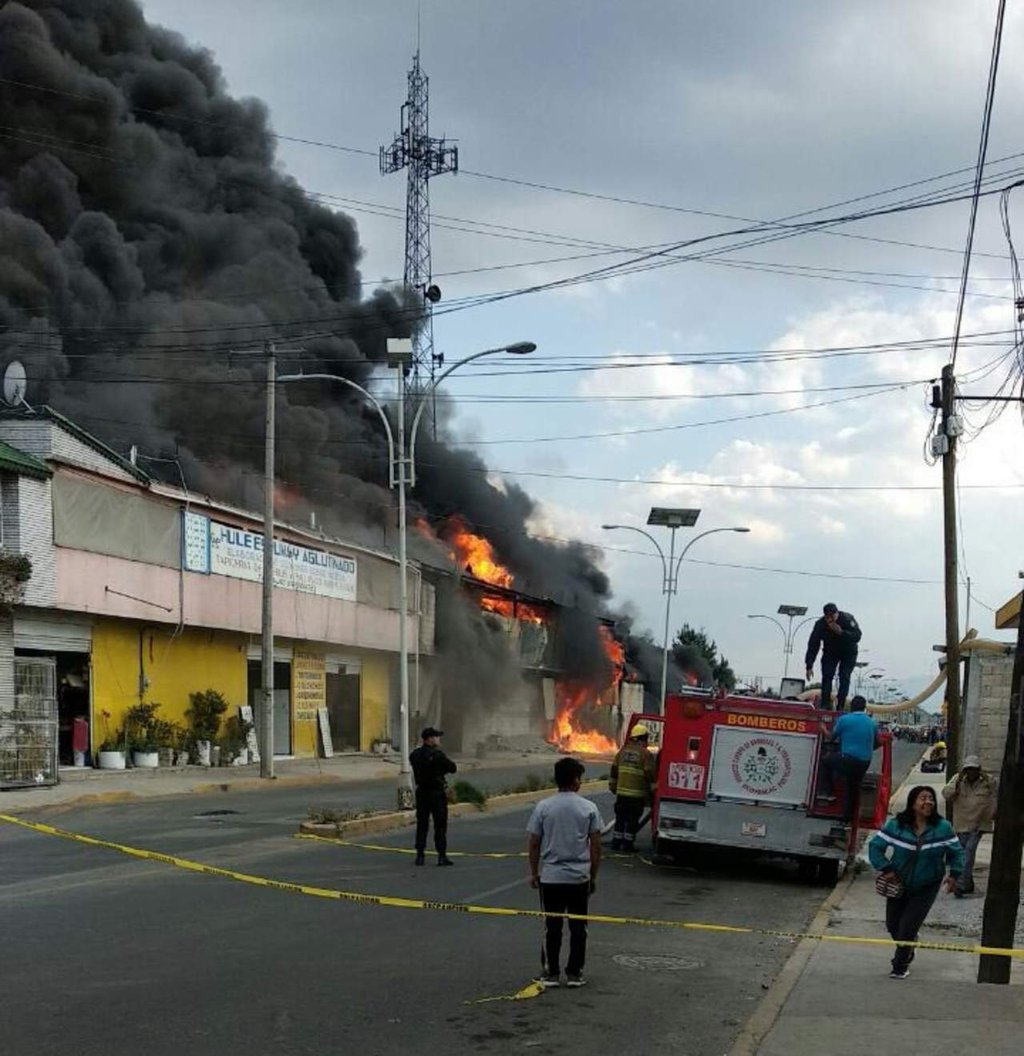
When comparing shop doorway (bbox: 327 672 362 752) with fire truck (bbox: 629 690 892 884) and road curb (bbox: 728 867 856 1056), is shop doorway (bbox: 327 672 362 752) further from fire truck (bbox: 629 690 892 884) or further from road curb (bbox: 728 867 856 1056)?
road curb (bbox: 728 867 856 1056)

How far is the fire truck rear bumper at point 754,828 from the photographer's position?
14.1 metres

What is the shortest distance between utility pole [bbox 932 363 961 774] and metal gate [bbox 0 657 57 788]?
15.7 metres

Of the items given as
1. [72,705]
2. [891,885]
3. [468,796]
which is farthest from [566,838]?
[72,705]

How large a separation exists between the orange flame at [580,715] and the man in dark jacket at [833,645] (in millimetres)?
42482

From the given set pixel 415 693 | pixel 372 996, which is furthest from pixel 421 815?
pixel 415 693

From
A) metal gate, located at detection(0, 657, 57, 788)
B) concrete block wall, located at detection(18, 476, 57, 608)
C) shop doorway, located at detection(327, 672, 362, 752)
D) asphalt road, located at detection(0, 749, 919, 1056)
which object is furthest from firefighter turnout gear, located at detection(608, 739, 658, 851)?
shop doorway, located at detection(327, 672, 362, 752)

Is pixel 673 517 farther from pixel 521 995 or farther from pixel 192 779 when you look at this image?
pixel 521 995

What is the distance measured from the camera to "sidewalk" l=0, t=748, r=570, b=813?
72.9 feet

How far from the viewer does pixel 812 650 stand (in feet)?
51.6

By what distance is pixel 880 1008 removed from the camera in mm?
7309

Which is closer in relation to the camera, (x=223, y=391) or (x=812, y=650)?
(x=812, y=650)

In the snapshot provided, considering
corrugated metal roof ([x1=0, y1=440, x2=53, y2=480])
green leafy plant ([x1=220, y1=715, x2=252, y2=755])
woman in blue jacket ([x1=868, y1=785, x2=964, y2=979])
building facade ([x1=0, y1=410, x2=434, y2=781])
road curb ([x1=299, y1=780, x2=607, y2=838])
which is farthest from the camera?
green leafy plant ([x1=220, y1=715, x2=252, y2=755])

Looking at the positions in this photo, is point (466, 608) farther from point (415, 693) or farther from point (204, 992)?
point (204, 992)

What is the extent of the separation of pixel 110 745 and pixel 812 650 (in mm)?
18181
